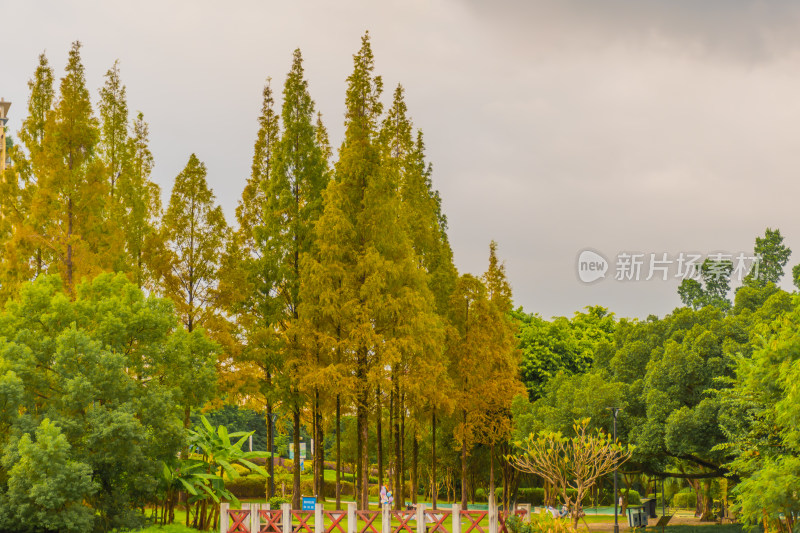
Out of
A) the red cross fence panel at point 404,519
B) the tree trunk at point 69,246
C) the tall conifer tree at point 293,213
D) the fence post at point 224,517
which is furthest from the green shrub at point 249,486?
the red cross fence panel at point 404,519

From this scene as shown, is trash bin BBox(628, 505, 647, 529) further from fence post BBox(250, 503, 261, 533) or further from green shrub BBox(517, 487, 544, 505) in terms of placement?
green shrub BBox(517, 487, 544, 505)

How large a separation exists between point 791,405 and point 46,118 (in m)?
26.9

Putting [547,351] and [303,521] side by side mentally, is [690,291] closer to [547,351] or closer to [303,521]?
[547,351]

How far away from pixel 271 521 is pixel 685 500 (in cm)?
5803

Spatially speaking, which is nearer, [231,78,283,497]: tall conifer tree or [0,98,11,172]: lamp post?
[231,78,283,497]: tall conifer tree

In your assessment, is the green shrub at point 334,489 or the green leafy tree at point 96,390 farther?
the green shrub at point 334,489

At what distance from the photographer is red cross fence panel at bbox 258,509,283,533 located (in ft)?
89.7

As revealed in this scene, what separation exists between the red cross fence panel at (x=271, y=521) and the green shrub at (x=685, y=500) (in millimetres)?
56381

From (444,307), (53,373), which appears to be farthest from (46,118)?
(444,307)

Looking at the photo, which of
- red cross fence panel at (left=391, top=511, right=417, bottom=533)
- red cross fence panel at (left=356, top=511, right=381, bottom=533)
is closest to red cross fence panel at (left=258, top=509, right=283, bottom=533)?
red cross fence panel at (left=356, top=511, right=381, bottom=533)

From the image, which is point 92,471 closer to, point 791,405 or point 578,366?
point 791,405

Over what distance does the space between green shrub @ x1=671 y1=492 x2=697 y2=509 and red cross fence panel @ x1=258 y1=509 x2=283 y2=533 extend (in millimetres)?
56381

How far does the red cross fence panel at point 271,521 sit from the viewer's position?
2734 cm

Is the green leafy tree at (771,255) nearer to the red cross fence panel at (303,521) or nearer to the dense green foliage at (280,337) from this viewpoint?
the dense green foliage at (280,337)
